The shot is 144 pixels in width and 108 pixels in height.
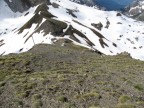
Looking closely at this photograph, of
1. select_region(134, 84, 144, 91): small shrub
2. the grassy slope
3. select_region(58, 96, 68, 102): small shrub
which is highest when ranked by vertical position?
select_region(58, 96, 68, 102): small shrub

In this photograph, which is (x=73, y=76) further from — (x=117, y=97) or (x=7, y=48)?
(x=7, y=48)

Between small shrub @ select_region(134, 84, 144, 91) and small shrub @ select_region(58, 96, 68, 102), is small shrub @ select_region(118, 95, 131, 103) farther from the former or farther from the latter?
small shrub @ select_region(58, 96, 68, 102)

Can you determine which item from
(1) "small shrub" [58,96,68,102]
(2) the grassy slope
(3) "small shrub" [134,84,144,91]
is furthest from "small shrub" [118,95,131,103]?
(1) "small shrub" [58,96,68,102]

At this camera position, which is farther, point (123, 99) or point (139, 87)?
point (139, 87)

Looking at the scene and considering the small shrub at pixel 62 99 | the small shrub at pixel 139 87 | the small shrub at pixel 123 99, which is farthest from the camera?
the small shrub at pixel 139 87

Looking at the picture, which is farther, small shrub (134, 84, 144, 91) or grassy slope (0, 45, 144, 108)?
small shrub (134, 84, 144, 91)

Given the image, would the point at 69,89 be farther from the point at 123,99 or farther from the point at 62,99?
the point at 123,99

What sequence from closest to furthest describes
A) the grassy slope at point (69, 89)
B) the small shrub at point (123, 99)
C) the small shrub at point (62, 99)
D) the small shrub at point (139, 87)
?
the small shrub at point (123, 99) → the grassy slope at point (69, 89) → the small shrub at point (62, 99) → the small shrub at point (139, 87)

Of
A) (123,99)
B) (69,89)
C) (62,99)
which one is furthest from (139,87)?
(62,99)

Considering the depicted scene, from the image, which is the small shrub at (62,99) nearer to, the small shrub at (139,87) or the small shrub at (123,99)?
A: the small shrub at (123,99)

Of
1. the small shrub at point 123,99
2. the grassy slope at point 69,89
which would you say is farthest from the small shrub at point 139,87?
the small shrub at point 123,99

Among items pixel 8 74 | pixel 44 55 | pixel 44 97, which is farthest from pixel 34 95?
pixel 44 55

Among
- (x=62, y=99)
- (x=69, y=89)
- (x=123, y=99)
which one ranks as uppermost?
(x=62, y=99)

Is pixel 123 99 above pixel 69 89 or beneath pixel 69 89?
above
